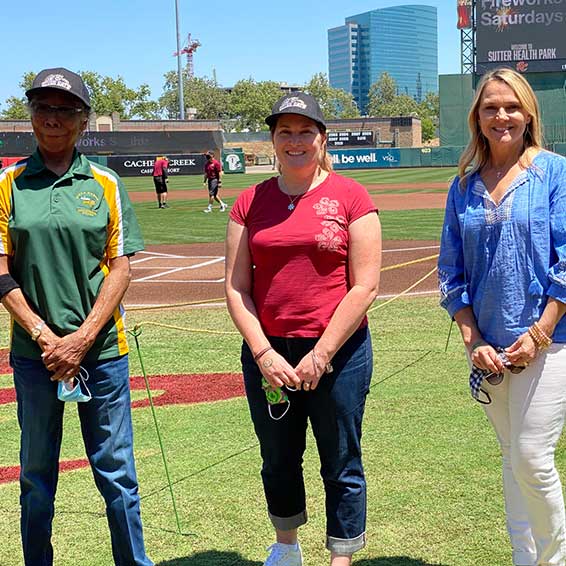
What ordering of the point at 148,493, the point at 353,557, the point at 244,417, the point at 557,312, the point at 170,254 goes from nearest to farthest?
the point at 557,312 < the point at 353,557 < the point at 148,493 < the point at 244,417 < the point at 170,254

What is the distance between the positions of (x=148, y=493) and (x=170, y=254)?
40.3ft

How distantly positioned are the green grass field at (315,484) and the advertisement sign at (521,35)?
44.0m

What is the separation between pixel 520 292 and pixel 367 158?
6027 cm

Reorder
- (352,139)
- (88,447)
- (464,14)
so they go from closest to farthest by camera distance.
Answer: (88,447)
(464,14)
(352,139)

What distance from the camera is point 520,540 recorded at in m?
3.68

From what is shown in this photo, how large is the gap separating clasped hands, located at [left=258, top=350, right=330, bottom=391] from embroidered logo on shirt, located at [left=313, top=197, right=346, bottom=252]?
45 cm

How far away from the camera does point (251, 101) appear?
419 ft

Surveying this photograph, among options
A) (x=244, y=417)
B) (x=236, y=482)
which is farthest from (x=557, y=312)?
(x=244, y=417)

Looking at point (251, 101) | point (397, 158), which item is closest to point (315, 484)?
point (397, 158)

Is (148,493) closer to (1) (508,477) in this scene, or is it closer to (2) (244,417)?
(2) (244,417)

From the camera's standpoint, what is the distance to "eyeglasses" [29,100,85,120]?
3619 millimetres

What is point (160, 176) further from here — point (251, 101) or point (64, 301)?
point (251, 101)

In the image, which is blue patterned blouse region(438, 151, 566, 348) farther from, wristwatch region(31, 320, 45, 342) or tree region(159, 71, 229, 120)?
tree region(159, 71, 229, 120)

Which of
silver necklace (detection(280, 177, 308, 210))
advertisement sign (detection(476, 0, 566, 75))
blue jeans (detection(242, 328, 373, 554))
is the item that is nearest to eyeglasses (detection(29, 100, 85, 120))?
silver necklace (detection(280, 177, 308, 210))
